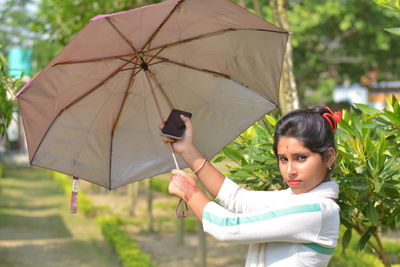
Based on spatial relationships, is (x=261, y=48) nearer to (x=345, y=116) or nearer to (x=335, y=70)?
(x=345, y=116)

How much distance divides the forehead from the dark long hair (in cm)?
1

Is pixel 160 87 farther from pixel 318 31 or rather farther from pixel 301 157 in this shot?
pixel 318 31

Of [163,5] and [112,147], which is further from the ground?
[163,5]

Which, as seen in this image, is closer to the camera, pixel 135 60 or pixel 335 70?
pixel 135 60

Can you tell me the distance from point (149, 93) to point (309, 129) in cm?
103

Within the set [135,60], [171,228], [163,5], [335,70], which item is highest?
[163,5]

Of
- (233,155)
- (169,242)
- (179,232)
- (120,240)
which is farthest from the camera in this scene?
(169,242)

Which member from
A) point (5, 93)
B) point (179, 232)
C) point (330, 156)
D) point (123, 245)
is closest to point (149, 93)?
point (330, 156)

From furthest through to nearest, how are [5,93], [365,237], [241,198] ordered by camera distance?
[5,93]
[365,237]
[241,198]

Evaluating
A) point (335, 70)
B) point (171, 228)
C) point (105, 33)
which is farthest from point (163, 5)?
point (335, 70)

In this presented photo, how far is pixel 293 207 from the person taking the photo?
2164 millimetres

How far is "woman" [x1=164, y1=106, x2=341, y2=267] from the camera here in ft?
7.10

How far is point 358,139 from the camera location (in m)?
3.81

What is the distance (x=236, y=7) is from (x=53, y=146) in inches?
44.8
